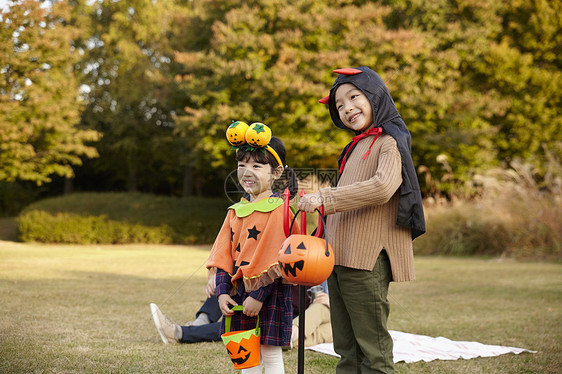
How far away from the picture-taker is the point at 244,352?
8.68 ft

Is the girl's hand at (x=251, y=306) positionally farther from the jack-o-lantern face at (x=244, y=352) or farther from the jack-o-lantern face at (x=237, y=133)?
the jack-o-lantern face at (x=237, y=133)

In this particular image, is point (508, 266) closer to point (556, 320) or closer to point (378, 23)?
point (556, 320)

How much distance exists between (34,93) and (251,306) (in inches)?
560

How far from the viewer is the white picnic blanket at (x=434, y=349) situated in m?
3.97

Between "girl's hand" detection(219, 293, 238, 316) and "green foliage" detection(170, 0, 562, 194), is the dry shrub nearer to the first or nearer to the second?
"green foliage" detection(170, 0, 562, 194)

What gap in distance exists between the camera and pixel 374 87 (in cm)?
259

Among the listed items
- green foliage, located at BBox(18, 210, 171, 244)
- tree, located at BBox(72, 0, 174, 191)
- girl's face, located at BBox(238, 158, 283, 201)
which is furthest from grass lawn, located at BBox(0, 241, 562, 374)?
tree, located at BBox(72, 0, 174, 191)

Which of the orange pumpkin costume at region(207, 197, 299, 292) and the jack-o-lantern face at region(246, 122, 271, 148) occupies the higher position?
the jack-o-lantern face at region(246, 122, 271, 148)

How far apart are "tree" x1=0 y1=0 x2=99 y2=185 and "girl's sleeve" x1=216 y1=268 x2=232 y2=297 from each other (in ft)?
43.3

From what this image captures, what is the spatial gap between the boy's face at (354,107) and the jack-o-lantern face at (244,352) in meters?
1.24

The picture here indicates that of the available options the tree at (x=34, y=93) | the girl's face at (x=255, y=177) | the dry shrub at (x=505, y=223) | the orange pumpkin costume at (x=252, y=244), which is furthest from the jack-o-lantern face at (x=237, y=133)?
the tree at (x=34, y=93)

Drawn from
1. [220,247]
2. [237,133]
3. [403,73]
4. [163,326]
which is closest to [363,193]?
[237,133]

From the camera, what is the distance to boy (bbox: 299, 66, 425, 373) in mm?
2428

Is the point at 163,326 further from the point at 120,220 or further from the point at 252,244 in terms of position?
the point at 120,220
